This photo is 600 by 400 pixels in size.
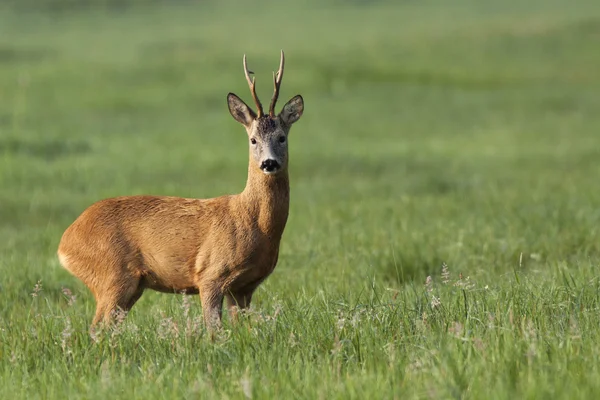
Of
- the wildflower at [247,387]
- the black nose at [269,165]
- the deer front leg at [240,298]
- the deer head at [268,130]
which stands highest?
the deer head at [268,130]

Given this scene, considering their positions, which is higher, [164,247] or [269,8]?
[269,8]

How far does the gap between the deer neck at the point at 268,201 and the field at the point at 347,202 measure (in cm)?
51

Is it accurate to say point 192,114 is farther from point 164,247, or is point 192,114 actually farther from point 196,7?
point 196,7

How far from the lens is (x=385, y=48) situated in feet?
146

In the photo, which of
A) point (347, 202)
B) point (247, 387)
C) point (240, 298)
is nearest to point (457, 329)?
point (247, 387)

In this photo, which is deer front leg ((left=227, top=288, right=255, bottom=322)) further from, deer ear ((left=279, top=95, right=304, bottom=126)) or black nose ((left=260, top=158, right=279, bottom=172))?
deer ear ((left=279, top=95, right=304, bottom=126))

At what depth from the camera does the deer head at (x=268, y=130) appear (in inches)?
252

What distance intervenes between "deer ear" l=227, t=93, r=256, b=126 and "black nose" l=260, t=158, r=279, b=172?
451mm

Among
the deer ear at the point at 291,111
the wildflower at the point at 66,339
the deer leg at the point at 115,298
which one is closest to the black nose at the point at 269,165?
the deer ear at the point at 291,111

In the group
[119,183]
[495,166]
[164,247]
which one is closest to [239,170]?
[119,183]

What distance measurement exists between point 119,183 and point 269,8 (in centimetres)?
5773

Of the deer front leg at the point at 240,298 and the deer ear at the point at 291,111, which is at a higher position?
the deer ear at the point at 291,111

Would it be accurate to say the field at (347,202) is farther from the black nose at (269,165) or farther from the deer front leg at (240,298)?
the black nose at (269,165)

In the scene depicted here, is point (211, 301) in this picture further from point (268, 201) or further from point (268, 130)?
point (268, 130)
